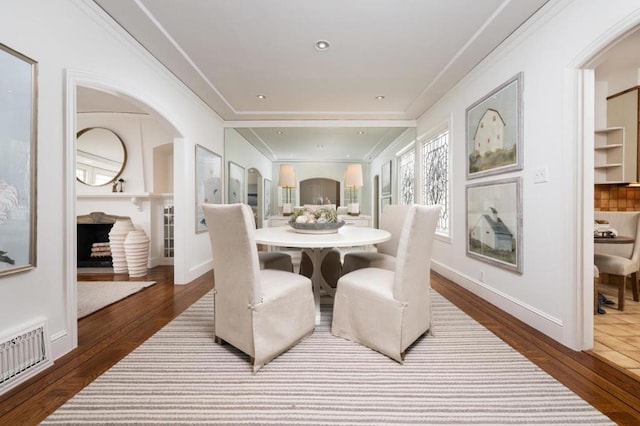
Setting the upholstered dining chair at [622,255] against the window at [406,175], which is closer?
the upholstered dining chair at [622,255]

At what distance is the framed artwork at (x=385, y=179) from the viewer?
715 cm

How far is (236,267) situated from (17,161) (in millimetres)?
1320

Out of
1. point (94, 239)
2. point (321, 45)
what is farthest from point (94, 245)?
point (321, 45)

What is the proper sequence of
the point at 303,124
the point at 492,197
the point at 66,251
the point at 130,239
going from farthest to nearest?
the point at 303,124, the point at 130,239, the point at 492,197, the point at 66,251

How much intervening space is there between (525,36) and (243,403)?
3300 millimetres

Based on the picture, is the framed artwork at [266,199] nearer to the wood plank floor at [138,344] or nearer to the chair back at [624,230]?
the wood plank floor at [138,344]

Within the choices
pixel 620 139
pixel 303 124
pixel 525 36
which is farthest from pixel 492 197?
pixel 303 124

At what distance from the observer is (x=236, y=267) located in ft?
5.52

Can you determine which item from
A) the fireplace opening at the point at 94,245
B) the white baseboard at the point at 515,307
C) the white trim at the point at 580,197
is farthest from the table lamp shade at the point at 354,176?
the fireplace opening at the point at 94,245

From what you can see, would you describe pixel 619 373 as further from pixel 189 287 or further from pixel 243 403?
pixel 189 287

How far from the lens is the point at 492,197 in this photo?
2.76 metres

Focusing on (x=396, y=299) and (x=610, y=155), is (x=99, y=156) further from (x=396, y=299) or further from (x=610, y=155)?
(x=610, y=155)

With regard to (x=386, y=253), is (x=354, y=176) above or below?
above

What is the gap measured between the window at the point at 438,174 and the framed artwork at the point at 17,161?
12.8 ft
